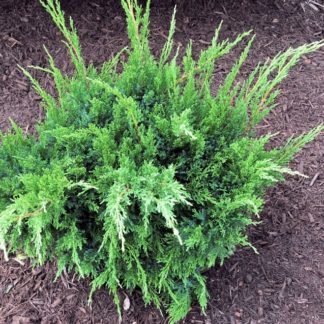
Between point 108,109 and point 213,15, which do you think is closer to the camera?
point 108,109

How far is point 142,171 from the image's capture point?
257 centimetres

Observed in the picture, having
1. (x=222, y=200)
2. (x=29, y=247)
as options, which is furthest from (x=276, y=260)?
(x=29, y=247)

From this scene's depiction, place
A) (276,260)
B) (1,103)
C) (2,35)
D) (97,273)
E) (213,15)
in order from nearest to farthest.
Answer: (97,273) < (276,260) < (1,103) < (2,35) < (213,15)

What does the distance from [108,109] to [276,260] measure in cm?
187

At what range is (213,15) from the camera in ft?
16.1

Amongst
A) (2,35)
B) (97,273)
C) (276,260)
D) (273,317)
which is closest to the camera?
(97,273)

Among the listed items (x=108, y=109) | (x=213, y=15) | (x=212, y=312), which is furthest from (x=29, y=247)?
(x=213, y=15)

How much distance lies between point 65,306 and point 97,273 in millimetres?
525

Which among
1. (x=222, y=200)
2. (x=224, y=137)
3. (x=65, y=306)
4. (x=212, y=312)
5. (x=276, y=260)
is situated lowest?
(x=65, y=306)

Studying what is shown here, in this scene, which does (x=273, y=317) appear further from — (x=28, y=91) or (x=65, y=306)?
(x=28, y=91)

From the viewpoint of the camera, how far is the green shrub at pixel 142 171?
261 centimetres

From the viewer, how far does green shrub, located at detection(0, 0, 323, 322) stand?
2.61 metres

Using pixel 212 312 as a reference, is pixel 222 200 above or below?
above

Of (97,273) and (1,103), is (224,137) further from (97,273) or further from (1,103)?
(1,103)
